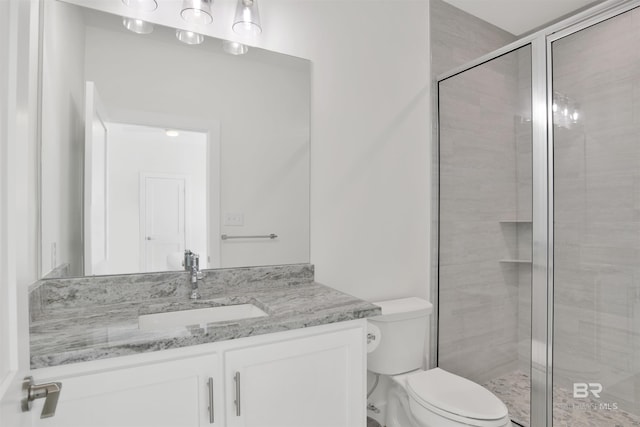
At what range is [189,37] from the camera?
1.53m

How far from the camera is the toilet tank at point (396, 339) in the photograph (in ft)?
5.88

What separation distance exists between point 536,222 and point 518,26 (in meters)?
1.64

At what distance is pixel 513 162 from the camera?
76.3 inches

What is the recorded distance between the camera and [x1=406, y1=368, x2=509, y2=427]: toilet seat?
4.58 ft

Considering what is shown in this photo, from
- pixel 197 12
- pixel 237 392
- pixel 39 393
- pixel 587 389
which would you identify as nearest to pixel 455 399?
pixel 587 389

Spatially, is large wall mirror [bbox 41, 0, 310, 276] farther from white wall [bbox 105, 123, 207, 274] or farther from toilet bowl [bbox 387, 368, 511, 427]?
toilet bowl [bbox 387, 368, 511, 427]

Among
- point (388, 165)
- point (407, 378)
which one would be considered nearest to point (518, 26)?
point (388, 165)

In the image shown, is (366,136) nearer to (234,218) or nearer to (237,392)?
(234,218)

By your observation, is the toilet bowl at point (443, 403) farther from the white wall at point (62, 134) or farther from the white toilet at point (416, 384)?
the white wall at point (62, 134)

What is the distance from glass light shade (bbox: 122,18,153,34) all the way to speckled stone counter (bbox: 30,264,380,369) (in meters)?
1.00

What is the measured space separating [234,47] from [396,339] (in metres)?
1.63

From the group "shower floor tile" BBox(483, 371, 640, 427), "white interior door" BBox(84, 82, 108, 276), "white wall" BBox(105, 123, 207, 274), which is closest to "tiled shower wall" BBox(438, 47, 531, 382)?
"shower floor tile" BBox(483, 371, 640, 427)

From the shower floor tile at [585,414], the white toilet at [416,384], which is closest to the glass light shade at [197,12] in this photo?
the white toilet at [416,384]

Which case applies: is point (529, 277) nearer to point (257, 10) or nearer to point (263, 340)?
point (263, 340)
